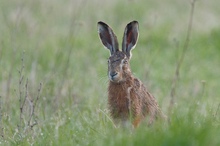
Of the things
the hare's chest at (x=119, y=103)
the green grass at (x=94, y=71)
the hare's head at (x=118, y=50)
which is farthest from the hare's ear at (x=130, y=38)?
the green grass at (x=94, y=71)

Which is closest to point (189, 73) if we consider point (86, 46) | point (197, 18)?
point (86, 46)

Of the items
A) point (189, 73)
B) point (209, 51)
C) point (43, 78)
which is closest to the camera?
point (43, 78)

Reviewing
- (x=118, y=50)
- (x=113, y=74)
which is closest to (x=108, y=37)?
(x=118, y=50)

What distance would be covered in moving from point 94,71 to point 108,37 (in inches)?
115

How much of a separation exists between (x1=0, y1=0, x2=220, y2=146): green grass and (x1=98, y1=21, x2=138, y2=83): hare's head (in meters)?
0.36

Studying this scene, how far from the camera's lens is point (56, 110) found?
305 inches

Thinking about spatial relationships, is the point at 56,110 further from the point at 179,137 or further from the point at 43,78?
the point at 179,137

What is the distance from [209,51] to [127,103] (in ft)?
15.7

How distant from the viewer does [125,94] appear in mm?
6590

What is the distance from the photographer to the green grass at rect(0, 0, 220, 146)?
5.77 metres

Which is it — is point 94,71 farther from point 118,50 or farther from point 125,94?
point 125,94

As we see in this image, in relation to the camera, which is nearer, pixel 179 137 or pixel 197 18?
pixel 179 137

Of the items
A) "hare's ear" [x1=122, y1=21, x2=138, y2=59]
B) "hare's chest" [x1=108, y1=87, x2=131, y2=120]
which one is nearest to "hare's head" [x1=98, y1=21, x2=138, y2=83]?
"hare's ear" [x1=122, y1=21, x2=138, y2=59]

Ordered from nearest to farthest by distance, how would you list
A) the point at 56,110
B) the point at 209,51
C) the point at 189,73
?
the point at 56,110, the point at 189,73, the point at 209,51
